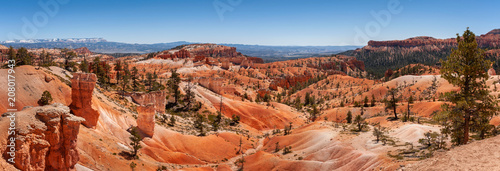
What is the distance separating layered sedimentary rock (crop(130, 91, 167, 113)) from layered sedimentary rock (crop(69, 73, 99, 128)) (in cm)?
2539

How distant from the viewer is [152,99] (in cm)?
6469

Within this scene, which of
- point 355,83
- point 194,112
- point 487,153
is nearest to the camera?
point 487,153

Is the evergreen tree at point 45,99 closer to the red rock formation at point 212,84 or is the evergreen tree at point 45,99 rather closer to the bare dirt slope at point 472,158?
the bare dirt slope at point 472,158

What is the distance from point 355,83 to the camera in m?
154

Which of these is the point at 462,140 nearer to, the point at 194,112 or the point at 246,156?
the point at 246,156

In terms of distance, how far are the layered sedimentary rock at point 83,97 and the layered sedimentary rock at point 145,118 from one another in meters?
9.28

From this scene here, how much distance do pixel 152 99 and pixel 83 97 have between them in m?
26.0

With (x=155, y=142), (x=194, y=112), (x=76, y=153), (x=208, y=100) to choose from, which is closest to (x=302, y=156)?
(x=155, y=142)

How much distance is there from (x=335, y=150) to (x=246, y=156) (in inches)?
717

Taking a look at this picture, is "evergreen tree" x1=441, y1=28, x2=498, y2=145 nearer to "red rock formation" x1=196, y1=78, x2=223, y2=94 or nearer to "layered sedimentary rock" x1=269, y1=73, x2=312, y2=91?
"red rock formation" x1=196, y1=78, x2=223, y2=94

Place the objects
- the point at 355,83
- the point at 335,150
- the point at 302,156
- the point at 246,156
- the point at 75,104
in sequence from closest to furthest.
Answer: the point at 75,104 < the point at 335,150 < the point at 302,156 < the point at 246,156 < the point at 355,83

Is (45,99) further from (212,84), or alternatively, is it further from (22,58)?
(212,84)

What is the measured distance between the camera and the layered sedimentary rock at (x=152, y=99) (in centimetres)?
6450

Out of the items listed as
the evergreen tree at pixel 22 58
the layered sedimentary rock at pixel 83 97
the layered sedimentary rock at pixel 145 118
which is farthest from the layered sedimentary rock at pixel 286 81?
the layered sedimentary rock at pixel 83 97
